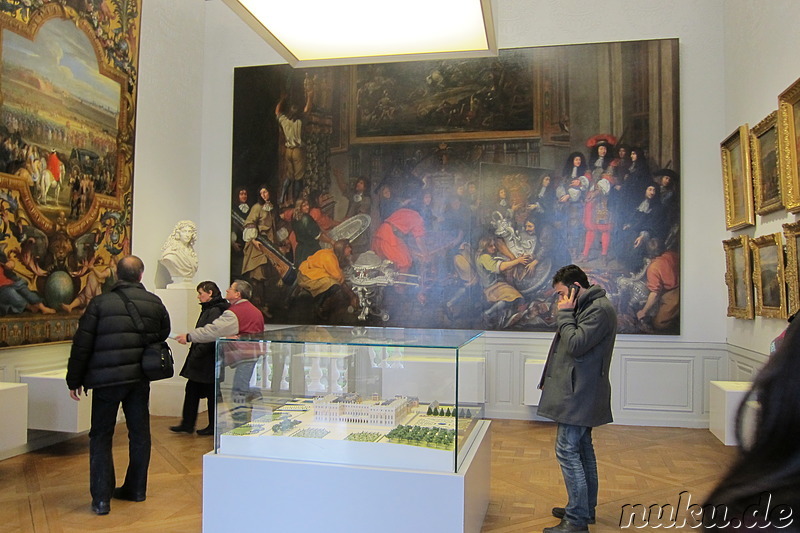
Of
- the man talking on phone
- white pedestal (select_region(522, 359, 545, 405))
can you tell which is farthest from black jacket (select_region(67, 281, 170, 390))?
white pedestal (select_region(522, 359, 545, 405))

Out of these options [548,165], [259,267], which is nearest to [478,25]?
[548,165]

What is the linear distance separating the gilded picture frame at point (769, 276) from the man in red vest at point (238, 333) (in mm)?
5905

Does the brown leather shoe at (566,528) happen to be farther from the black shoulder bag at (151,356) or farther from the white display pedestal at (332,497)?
the black shoulder bag at (151,356)

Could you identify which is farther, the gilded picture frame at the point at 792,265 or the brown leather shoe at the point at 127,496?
the gilded picture frame at the point at 792,265

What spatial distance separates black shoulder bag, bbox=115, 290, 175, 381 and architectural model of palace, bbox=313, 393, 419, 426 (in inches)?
81.4

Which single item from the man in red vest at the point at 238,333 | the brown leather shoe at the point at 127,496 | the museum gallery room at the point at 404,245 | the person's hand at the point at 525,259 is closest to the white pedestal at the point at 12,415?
the museum gallery room at the point at 404,245

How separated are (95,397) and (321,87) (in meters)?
7.46

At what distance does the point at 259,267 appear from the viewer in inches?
468

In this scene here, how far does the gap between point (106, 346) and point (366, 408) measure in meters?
2.59

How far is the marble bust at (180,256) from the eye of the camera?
10500 millimetres

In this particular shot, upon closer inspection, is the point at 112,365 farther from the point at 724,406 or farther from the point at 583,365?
the point at 724,406

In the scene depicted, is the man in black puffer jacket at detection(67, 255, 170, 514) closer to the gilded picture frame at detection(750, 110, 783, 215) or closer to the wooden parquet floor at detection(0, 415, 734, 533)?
the wooden parquet floor at detection(0, 415, 734, 533)

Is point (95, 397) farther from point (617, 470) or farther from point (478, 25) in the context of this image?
point (617, 470)

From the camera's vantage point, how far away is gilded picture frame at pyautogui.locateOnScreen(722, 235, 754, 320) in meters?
8.72
